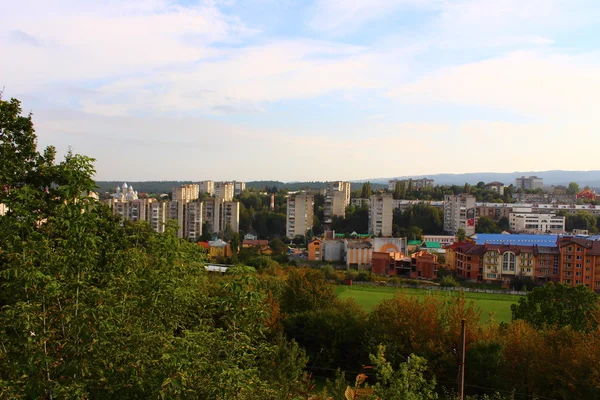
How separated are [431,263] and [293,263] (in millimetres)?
6425

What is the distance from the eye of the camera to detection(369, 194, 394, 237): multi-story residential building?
35750mm

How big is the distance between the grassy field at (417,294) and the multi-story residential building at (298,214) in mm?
16328

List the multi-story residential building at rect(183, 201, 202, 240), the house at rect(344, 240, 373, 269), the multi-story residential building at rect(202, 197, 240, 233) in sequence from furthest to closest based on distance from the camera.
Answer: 1. the multi-story residential building at rect(202, 197, 240, 233)
2. the multi-story residential building at rect(183, 201, 202, 240)
3. the house at rect(344, 240, 373, 269)

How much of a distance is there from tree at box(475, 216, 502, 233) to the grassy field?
16331mm

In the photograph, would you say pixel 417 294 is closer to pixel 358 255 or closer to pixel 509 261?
pixel 509 261

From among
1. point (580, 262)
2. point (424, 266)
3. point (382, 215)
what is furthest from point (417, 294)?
point (382, 215)

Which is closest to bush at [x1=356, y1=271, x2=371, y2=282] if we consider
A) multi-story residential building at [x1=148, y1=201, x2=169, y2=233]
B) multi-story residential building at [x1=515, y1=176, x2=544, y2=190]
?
multi-story residential building at [x1=148, y1=201, x2=169, y2=233]

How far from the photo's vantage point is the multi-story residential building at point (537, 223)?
36.0 meters

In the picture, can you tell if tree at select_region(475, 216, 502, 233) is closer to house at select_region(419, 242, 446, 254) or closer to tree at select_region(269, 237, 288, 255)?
house at select_region(419, 242, 446, 254)

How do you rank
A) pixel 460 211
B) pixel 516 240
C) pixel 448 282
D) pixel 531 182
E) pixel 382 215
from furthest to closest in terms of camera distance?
pixel 531 182 < pixel 460 211 < pixel 382 215 < pixel 516 240 < pixel 448 282

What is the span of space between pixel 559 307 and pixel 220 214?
30.6 metres

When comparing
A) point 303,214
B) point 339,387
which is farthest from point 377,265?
point 339,387

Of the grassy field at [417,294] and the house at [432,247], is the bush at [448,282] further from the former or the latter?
the house at [432,247]

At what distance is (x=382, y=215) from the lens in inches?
1420
